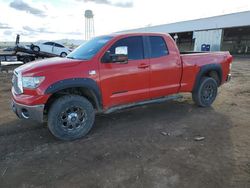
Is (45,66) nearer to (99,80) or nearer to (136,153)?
(99,80)

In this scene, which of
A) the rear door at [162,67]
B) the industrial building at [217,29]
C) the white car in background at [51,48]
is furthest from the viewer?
the industrial building at [217,29]

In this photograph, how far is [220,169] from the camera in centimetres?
346

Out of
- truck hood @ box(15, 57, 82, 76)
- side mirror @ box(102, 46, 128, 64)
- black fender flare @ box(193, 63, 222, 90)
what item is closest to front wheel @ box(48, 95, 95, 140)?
truck hood @ box(15, 57, 82, 76)

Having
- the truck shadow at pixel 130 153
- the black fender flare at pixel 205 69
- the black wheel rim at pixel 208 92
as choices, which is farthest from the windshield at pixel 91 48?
the black wheel rim at pixel 208 92

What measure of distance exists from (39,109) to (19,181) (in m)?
1.34

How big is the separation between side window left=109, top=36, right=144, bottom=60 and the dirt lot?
151cm

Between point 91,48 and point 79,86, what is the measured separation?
42.1 inches

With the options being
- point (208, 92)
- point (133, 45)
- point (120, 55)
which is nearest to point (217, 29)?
point (208, 92)

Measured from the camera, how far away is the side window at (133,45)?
16.8ft

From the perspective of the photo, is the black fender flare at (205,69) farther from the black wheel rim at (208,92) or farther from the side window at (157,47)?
the side window at (157,47)

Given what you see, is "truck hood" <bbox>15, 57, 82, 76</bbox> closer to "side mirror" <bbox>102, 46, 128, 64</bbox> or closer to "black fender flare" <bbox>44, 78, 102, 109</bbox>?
"black fender flare" <bbox>44, 78, 102, 109</bbox>

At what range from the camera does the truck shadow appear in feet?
10.8

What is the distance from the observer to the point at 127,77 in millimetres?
5020

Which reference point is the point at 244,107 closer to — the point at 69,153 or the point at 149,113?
the point at 149,113
